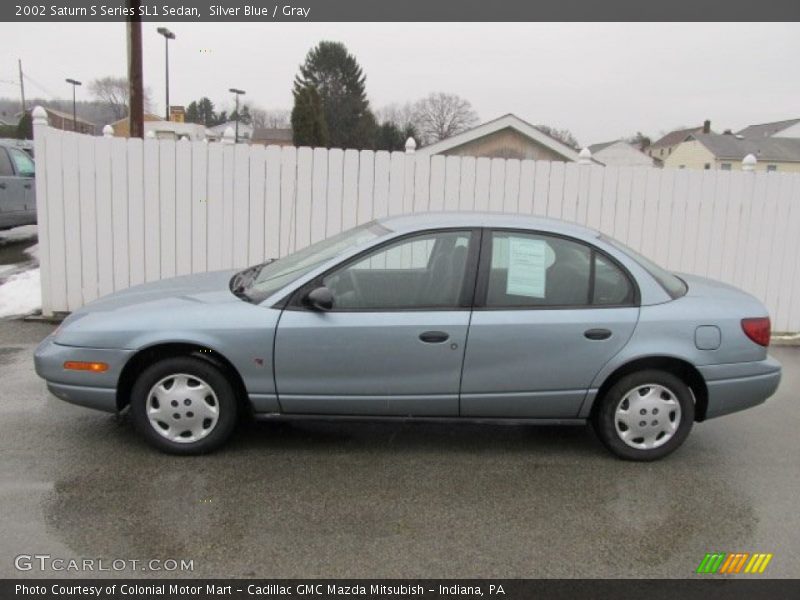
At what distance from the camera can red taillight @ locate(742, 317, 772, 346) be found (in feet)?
14.3

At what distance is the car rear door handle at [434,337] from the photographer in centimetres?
411

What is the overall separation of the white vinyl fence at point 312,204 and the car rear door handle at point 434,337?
371 cm

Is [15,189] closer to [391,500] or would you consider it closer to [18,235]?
→ [18,235]

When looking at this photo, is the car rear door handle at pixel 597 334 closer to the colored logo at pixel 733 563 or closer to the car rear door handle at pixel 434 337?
the car rear door handle at pixel 434 337

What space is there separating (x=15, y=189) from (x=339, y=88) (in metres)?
53.8

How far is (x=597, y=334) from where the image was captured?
13.8ft

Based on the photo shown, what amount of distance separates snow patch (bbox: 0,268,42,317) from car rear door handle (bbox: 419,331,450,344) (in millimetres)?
5506

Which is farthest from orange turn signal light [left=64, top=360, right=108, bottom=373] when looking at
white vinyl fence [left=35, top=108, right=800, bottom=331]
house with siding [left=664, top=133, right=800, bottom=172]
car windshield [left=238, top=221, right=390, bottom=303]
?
house with siding [left=664, top=133, right=800, bottom=172]

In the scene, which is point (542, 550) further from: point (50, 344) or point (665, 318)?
point (50, 344)

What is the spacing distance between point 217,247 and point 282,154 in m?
1.24

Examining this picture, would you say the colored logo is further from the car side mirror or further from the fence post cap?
the fence post cap

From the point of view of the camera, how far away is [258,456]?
4289mm

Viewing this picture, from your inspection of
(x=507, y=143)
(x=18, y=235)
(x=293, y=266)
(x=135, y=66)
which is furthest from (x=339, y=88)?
(x=293, y=266)

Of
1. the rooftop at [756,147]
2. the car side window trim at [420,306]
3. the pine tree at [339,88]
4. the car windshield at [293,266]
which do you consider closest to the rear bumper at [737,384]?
the car side window trim at [420,306]
